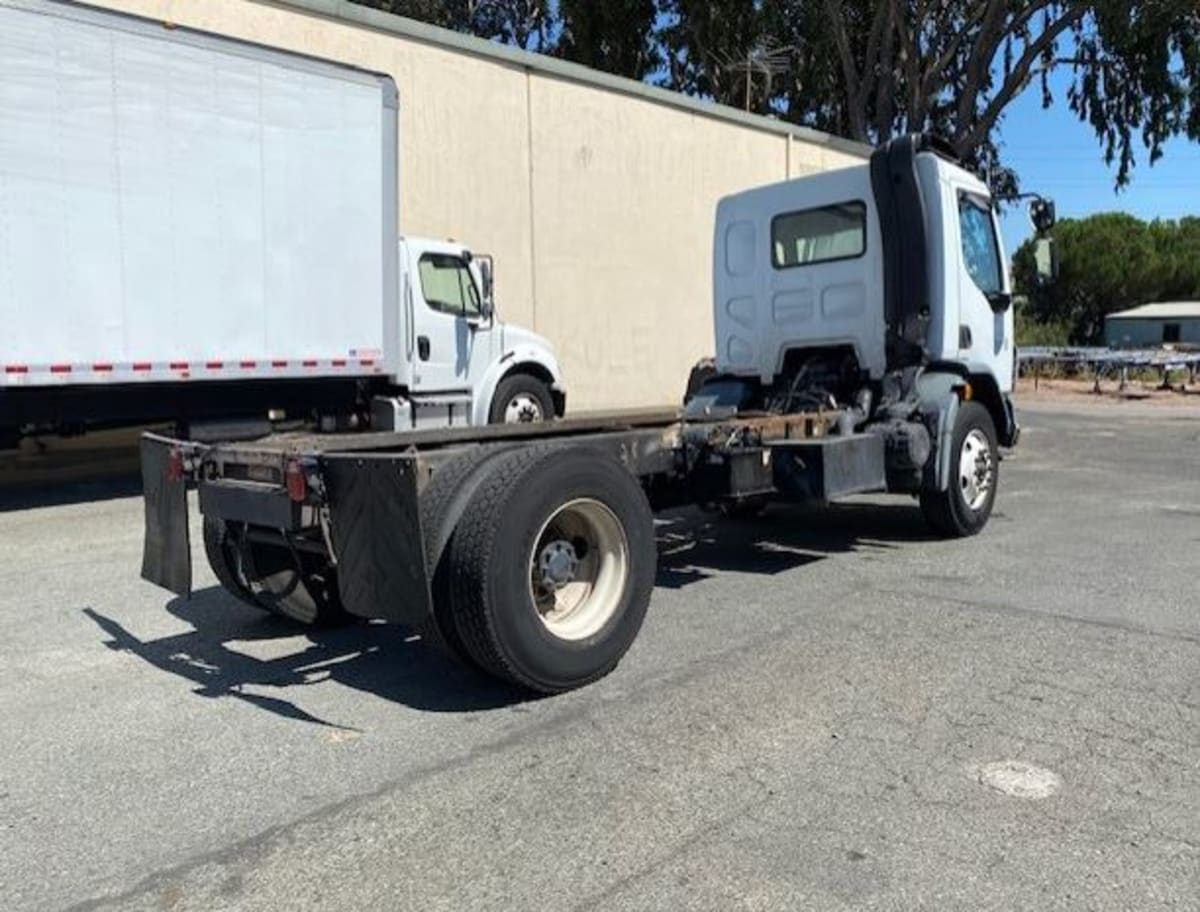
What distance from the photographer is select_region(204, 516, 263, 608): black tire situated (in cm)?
555

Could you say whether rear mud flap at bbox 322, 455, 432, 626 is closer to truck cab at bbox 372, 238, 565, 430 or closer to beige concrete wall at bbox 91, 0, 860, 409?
truck cab at bbox 372, 238, 565, 430

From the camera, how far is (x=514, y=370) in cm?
1329

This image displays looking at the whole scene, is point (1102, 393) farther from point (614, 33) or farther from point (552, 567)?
point (552, 567)

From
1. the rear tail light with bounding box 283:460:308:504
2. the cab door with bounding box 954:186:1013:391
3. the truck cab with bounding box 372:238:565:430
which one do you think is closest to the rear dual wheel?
the rear tail light with bounding box 283:460:308:504

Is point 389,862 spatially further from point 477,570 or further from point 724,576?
point 724,576

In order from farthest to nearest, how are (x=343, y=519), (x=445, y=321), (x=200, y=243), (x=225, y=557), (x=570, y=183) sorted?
(x=570, y=183) < (x=445, y=321) < (x=200, y=243) < (x=225, y=557) < (x=343, y=519)

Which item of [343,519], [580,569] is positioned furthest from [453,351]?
[343,519]

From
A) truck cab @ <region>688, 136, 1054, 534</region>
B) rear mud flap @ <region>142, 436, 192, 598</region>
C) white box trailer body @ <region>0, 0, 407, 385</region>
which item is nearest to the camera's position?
rear mud flap @ <region>142, 436, 192, 598</region>

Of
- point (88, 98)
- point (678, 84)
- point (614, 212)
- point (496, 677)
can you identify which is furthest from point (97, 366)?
point (678, 84)

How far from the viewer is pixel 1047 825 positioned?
3449mm

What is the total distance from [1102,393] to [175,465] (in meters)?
26.9

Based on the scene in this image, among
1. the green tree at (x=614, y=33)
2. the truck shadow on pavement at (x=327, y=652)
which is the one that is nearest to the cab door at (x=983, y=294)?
the truck shadow on pavement at (x=327, y=652)

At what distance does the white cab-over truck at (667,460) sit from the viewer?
4.39 meters

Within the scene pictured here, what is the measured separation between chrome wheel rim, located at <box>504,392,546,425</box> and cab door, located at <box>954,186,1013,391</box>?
5835 mm
